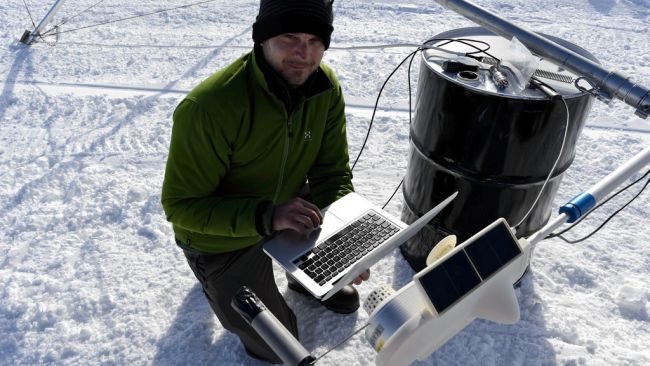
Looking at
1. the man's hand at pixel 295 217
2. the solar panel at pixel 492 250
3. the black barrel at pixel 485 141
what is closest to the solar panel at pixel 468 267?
the solar panel at pixel 492 250

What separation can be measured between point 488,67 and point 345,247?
1.02 m

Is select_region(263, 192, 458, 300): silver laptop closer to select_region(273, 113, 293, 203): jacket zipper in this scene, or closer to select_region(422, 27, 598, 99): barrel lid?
select_region(273, 113, 293, 203): jacket zipper

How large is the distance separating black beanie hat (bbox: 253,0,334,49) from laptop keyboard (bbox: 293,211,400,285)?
815 millimetres

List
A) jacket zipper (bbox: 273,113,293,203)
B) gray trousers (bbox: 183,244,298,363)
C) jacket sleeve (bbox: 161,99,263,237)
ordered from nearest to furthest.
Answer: jacket sleeve (bbox: 161,99,263,237), jacket zipper (bbox: 273,113,293,203), gray trousers (bbox: 183,244,298,363)

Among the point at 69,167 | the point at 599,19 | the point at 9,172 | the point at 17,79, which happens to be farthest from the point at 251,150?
the point at 599,19

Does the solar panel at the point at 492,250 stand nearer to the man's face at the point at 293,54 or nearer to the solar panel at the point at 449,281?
the solar panel at the point at 449,281

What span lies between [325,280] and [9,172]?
270 centimetres

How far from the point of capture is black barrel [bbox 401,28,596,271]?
1.96 metres

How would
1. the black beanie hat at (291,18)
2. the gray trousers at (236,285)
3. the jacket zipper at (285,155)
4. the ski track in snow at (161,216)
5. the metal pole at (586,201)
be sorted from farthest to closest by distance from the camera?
the ski track in snow at (161,216)
the gray trousers at (236,285)
the jacket zipper at (285,155)
the black beanie hat at (291,18)
the metal pole at (586,201)

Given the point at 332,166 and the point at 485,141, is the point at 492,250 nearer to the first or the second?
the point at 485,141

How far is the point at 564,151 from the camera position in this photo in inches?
83.4

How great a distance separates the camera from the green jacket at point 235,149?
178 centimetres

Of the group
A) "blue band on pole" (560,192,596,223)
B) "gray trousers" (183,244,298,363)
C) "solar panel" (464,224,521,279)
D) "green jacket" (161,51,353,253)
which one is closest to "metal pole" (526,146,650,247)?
"blue band on pole" (560,192,596,223)

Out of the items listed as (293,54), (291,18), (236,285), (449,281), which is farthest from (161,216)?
(449,281)
